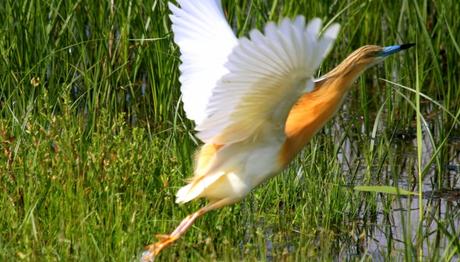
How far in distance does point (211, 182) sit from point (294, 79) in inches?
25.9

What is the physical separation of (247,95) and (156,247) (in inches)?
25.3

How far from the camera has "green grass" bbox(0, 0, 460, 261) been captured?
4176 mm

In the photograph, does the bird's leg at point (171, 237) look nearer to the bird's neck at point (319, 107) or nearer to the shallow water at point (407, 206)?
the bird's neck at point (319, 107)

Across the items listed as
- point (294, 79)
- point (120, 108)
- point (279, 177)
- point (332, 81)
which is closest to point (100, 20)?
point (120, 108)

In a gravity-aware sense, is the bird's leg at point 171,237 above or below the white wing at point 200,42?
below

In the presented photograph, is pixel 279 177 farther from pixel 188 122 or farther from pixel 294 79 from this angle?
pixel 294 79

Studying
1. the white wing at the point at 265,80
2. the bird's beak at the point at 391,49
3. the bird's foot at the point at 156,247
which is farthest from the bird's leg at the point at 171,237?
the bird's beak at the point at 391,49

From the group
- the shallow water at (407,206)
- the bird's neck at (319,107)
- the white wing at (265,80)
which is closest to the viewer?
the white wing at (265,80)

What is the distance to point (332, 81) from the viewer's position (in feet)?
14.6

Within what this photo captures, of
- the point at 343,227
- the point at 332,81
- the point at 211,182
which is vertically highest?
the point at 332,81

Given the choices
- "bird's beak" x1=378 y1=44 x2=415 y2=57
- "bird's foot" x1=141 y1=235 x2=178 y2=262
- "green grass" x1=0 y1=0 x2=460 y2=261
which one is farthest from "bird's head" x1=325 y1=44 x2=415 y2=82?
"bird's foot" x1=141 y1=235 x2=178 y2=262

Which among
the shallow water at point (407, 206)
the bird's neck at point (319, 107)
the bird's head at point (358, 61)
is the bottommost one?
the shallow water at point (407, 206)

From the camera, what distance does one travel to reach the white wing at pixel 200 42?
4.49 meters

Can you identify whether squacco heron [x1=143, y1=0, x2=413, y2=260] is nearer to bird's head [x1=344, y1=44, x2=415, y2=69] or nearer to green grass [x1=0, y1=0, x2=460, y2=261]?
bird's head [x1=344, y1=44, x2=415, y2=69]
